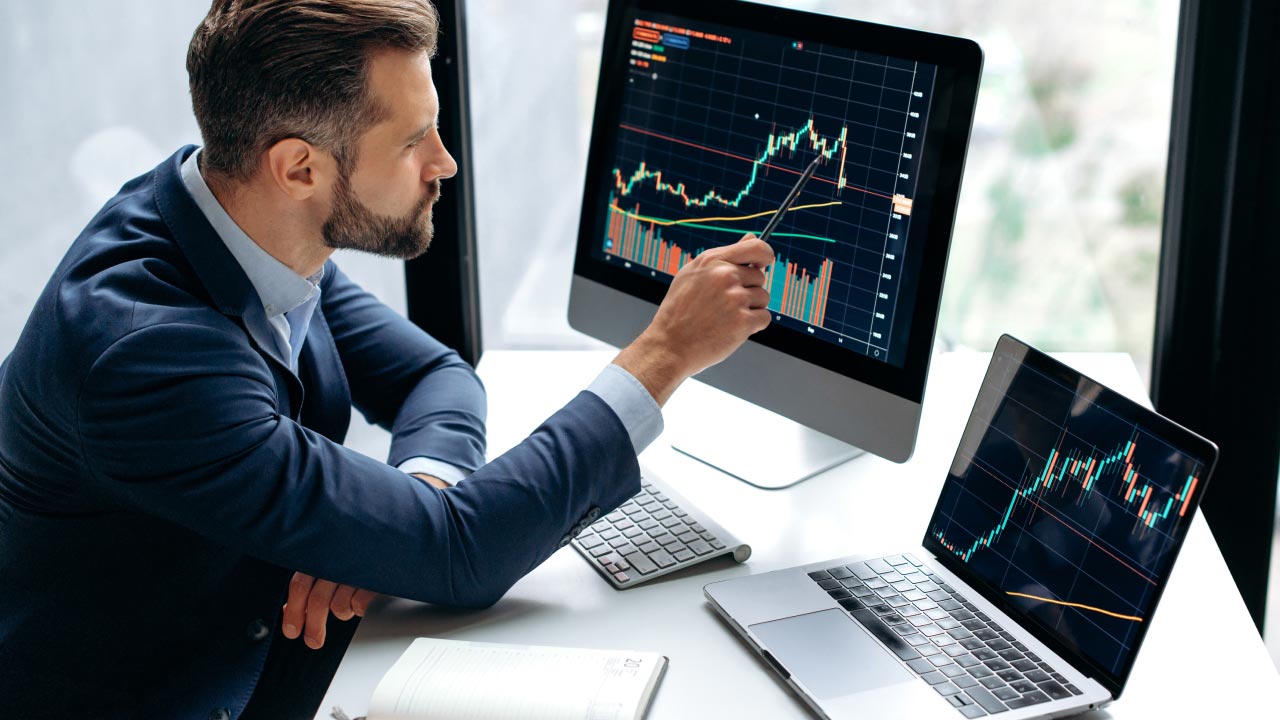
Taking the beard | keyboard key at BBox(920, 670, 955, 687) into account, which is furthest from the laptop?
the beard

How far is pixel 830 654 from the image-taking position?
93 cm

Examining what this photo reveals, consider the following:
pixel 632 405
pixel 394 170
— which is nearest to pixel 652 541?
pixel 632 405

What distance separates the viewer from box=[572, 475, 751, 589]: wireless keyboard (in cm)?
108

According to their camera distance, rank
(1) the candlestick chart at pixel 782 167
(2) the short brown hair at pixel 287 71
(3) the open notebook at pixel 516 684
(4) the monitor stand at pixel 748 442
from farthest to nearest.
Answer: (4) the monitor stand at pixel 748 442
(1) the candlestick chart at pixel 782 167
(2) the short brown hair at pixel 287 71
(3) the open notebook at pixel 516 684

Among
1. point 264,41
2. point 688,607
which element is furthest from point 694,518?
point 264,41

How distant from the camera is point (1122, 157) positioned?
185 centimetres

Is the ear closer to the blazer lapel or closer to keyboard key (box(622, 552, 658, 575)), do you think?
the blazer lapel

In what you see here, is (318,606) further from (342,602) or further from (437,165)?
(437,165)

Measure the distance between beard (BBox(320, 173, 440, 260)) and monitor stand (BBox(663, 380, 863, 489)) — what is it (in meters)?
0.43

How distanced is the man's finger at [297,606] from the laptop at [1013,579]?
40cm

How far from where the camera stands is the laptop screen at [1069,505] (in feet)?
2.83

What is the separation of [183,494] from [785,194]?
2.31ft

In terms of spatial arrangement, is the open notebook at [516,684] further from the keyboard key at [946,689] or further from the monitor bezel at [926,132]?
the monitor bezel at [926,132]

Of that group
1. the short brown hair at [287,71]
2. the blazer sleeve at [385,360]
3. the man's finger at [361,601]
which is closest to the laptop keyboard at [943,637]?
the man's finger at [361,601]
